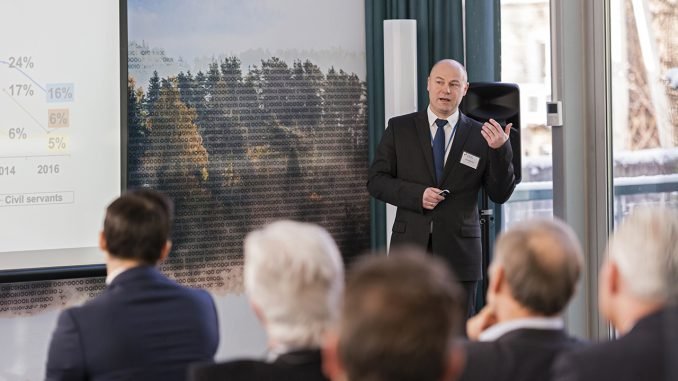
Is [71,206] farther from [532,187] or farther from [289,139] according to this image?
[532,187]

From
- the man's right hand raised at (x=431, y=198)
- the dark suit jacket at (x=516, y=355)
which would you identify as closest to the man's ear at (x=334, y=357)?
the dark suit jacket at (x=516, y=355)

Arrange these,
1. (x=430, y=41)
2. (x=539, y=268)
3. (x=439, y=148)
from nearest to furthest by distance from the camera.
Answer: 1. (x=539, y=268)
2. (x=439, y=148)
3. (x=430, y=41)

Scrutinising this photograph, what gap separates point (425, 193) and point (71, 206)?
176 cm

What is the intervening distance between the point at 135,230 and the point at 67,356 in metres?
0.38

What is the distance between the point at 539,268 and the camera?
219 cm

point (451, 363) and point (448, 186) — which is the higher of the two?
point (448, 186)

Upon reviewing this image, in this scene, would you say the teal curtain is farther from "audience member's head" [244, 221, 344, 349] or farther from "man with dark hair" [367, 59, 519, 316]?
"audience member's head" [244, 221, 344, 349]

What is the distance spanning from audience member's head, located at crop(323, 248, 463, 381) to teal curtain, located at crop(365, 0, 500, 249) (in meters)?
4.44

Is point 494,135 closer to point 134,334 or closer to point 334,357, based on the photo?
point 134,334

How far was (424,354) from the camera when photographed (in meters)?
1.34

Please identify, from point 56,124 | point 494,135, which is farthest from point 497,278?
point 56,124

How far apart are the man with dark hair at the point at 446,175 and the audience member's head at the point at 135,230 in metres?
2.41

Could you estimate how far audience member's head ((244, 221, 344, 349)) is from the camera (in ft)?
6.40

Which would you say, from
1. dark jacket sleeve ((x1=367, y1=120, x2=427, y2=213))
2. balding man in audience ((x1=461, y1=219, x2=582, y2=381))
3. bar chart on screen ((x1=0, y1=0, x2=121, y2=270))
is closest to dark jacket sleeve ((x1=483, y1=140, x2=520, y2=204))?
dark jacket sleeve ((x1=367, y1=120, x2=427, y2=213))
